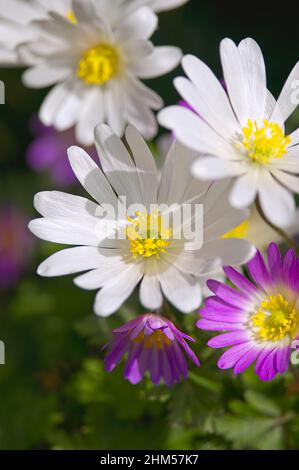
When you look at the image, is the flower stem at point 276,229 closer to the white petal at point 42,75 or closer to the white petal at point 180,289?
the white petal at point 180,289

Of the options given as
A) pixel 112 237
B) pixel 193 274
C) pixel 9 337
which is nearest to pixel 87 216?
pixel 112 237

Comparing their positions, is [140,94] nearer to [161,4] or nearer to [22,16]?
[161,4]

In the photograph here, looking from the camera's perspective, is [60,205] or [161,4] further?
[161,4]

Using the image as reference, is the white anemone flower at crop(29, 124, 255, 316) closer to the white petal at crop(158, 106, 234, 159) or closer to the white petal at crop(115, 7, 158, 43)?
the white petal at crop(158, 106, 234, 159)

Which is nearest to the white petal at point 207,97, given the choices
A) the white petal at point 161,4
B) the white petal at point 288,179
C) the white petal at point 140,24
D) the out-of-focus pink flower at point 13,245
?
the white petal at point 288,179

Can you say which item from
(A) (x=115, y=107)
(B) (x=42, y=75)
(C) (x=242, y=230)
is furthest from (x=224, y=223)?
(B) (x=42, y=75)
